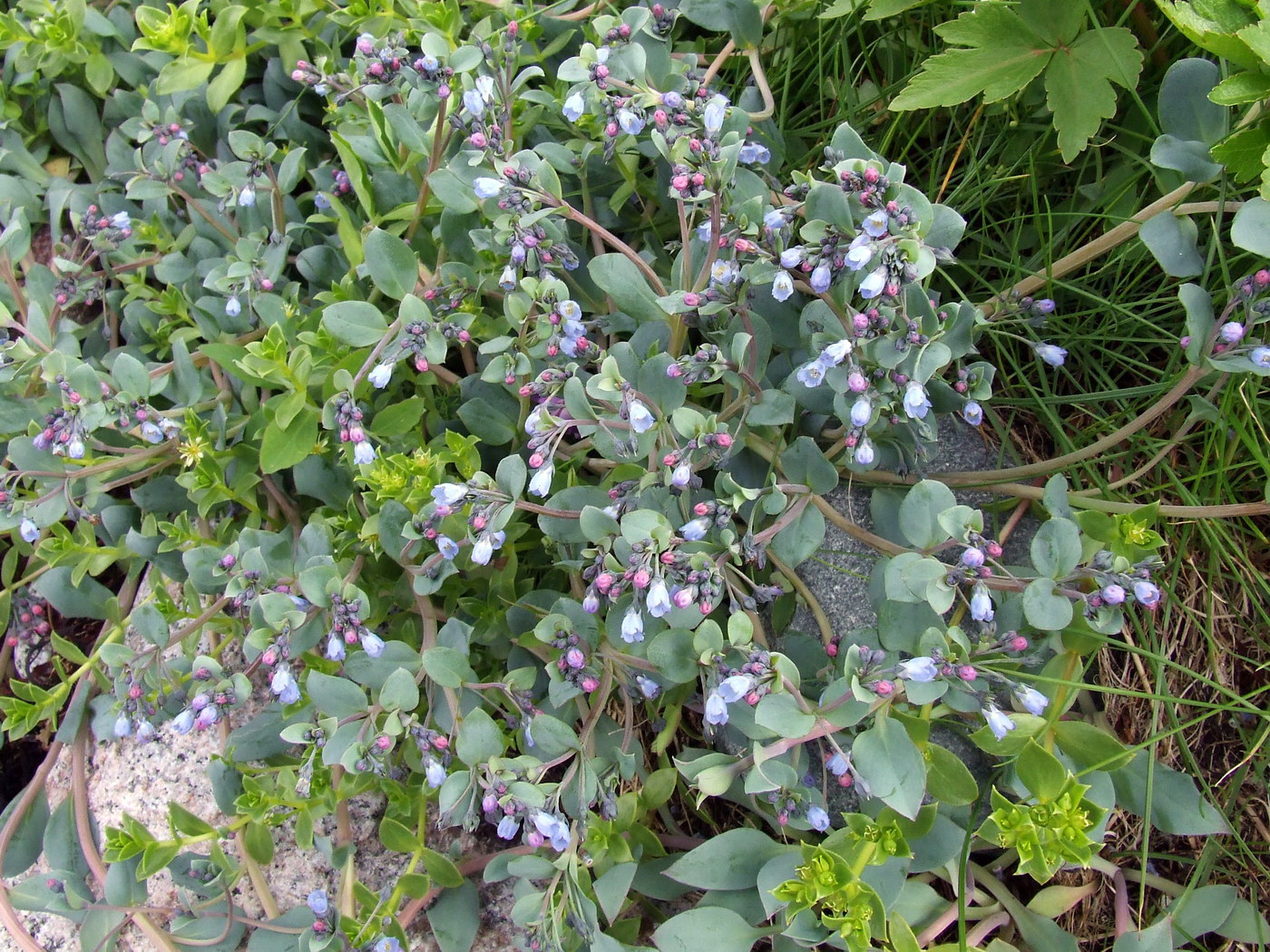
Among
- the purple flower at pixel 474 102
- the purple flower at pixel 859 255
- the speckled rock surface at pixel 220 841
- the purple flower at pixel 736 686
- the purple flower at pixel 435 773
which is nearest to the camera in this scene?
the purple flower at pixel 859 255

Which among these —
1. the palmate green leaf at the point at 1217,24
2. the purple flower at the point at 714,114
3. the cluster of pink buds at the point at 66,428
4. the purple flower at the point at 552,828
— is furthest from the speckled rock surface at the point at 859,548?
the cluster of pink buds at the point at 66,428

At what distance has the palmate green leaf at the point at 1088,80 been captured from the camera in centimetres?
230

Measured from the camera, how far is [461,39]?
121 inches

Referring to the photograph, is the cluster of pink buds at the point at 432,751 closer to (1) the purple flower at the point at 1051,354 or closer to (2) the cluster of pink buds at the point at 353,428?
(2) the cluster of pink buds at the point at 353,428

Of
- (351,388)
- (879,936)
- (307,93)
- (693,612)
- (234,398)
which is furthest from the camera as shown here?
(307,93)

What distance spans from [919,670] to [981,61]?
150 cm

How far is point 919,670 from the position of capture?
1909 millimetres

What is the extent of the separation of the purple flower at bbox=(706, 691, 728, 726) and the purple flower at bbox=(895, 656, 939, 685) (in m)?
0.36

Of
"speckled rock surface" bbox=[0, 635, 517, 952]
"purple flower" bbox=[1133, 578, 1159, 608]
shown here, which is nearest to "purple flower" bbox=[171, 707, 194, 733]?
"speckled rock surface" bbox=[0, 635, 517, 952]

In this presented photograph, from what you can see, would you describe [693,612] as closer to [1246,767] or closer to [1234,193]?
[1246,767]

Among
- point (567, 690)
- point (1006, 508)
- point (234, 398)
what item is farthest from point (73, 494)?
point (1006, 508)

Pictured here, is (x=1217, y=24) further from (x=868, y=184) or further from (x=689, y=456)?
(x=689, y=456)

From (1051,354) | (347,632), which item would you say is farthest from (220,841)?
(1051,354)

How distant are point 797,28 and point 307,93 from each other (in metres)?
1.67
